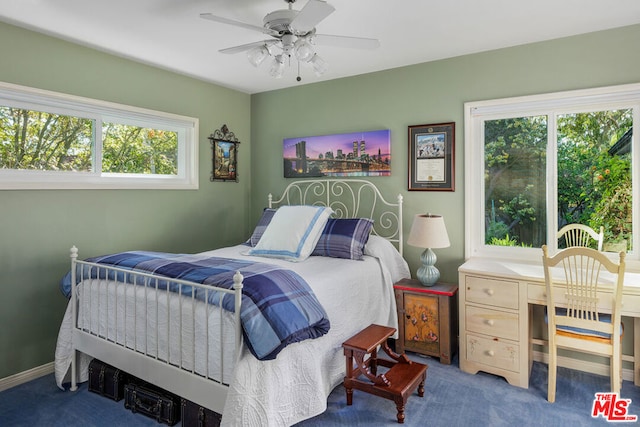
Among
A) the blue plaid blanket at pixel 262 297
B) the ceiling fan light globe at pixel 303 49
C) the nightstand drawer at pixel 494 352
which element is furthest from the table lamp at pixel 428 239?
the ceiling fan light globe at pixel 303 49

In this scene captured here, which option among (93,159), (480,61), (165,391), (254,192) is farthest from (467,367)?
(93,159)

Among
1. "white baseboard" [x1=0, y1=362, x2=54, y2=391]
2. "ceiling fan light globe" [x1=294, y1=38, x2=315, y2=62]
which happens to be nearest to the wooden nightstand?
"ceiling fan light globe" [x1=294, y1=38, x2=315, y2=62]

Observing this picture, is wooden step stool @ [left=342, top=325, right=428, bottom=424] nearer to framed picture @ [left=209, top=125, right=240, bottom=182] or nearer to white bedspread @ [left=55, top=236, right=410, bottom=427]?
white bedspread @ [left=55, top=236, right=410, bottom=427]

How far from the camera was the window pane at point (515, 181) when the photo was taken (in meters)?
3.03

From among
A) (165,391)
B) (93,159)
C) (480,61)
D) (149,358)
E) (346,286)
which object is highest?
(480,61)

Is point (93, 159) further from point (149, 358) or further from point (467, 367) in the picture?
point (467, 367)

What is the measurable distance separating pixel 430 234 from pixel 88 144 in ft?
8.96

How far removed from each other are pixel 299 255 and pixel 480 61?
2098mm

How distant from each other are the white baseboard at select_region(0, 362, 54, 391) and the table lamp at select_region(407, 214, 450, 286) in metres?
2.80

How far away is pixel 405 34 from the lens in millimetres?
2773

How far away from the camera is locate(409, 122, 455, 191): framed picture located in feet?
10.7

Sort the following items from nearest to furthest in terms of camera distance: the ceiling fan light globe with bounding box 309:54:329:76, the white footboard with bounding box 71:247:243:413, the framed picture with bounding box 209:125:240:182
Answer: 1. the white footboard with bounding box 71:247:243:413
2. the ceiling fan light globe with bounding box 309:54:329:76
3. the framed picture with bounding box 209:125:240:182

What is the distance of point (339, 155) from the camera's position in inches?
150

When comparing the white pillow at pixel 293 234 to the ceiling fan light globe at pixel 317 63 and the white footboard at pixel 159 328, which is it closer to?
the white footboard at pixel 159 328
